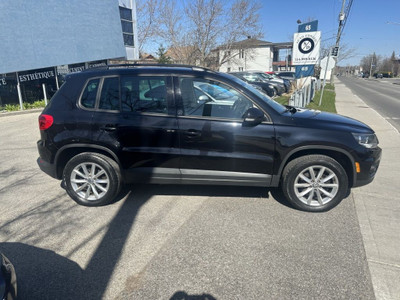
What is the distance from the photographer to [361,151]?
3609 millimetres

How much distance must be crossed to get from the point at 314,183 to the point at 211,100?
5.60 feet

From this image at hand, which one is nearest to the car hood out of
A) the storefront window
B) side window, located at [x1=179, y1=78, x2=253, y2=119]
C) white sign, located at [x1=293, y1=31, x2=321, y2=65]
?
side window, located at [x1=179, y1=78, x2=253, y2=119]

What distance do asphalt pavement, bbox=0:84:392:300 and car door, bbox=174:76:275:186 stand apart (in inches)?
18.9

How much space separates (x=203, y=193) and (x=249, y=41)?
3502 centimetres

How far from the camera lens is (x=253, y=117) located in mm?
3520

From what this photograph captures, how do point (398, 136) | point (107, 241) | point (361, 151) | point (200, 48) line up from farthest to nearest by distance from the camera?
point (200, 48), point (398, 136), point (361, 151), point (107, 241)

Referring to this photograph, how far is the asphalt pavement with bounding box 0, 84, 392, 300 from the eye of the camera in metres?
2.52

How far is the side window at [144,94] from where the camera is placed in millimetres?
3809

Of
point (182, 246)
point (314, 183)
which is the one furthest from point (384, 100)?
point (182, 246)

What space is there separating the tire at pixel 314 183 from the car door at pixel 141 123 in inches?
58.9

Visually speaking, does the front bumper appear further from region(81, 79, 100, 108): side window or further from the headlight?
region(81, 79, 100, 108): side window

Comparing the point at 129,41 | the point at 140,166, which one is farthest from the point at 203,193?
the point at 129,41

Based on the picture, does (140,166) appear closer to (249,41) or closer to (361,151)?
(361,151)

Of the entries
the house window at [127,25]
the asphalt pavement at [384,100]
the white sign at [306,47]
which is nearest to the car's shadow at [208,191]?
the asphalt pavement at [384,100]
